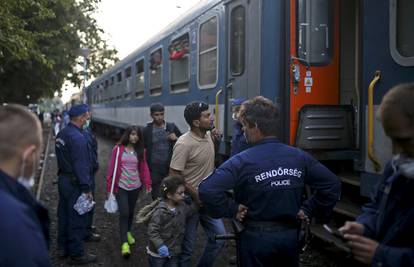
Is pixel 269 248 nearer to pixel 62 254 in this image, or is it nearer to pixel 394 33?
pixel 394 33

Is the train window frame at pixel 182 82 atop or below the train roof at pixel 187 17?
below

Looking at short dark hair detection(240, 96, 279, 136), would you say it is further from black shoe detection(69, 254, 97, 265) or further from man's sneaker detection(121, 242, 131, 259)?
black shoe detection(69, 254, 97, 265)

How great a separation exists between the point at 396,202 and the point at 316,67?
4.23 m

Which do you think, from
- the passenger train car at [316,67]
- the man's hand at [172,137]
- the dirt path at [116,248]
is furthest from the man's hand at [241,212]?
the man's hand at [172,137]

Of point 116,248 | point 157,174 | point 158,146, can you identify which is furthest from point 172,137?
point 116,248

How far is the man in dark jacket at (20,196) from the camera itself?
5.58 feet

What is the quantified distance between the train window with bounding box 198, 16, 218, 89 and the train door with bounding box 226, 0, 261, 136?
0.73 meters

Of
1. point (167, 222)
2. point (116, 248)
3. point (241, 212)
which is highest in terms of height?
point (241, 212)

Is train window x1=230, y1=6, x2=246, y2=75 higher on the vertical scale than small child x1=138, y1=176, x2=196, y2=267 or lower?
higher

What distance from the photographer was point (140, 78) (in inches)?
565

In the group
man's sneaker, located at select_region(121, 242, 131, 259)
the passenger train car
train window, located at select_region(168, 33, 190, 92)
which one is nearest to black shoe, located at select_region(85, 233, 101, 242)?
man's sneaker, located at select_region(121, 242, 131, 259)

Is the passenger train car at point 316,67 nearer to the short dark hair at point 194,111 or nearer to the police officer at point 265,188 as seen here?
the short dark hair at point 194,111

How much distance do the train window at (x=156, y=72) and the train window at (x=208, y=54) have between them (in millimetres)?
2947

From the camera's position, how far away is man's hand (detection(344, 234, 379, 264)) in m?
2.10
